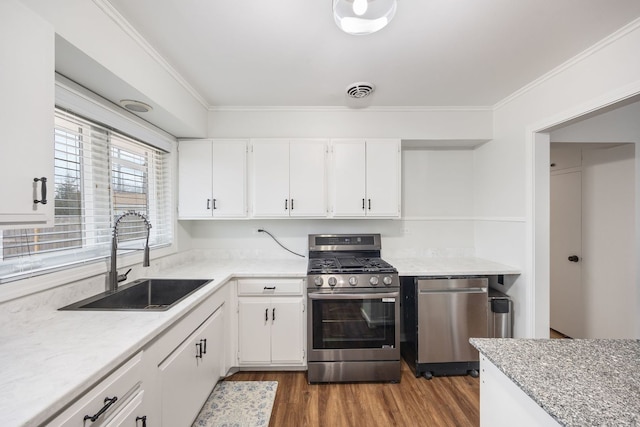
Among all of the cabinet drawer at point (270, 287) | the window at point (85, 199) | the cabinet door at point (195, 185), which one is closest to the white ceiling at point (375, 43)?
the cabinet door at point (195, 185)

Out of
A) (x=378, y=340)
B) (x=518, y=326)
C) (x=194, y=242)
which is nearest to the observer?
(x=378, y=340)

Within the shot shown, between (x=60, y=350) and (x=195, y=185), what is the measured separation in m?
1.81

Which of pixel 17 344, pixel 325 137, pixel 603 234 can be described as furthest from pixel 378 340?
pixel 603 234

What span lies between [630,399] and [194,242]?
125 inches

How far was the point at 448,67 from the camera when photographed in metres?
1.95

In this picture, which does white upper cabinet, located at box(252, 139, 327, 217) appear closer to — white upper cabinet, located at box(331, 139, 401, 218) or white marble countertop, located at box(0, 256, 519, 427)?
white upper cabinet, located at box(331, 139, 401, 218)

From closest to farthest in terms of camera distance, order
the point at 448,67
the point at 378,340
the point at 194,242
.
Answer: the point at 448,67 → the point at 378,340 → the point at 194,242

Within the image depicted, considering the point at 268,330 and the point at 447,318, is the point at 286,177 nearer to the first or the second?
the point at 268,330

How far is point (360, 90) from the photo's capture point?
7.32 feet

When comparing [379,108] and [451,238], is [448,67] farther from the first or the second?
[451,238]

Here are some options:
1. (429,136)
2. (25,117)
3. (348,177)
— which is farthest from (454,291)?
(25,117)

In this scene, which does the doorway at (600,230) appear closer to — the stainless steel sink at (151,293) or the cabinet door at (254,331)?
the cabinet door at (254,331)

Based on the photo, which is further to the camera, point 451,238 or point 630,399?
point 451,238

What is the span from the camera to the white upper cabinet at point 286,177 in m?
2.59
